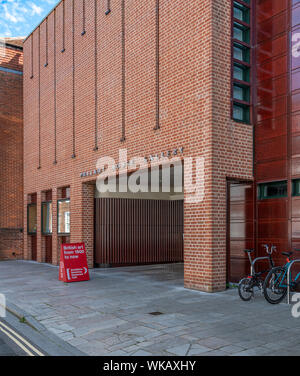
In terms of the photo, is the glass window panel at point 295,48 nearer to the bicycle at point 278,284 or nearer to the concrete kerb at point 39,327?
the bicycle at point 278,284

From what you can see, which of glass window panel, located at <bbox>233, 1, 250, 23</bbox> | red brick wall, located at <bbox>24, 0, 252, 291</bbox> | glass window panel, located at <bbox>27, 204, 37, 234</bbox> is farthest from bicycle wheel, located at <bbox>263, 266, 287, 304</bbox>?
glass window panel, located at <bbox>27, 204, 37, 234</bbox>

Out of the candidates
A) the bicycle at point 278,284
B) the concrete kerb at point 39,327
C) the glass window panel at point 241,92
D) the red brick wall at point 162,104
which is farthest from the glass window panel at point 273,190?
the concrete kerb at point 39,327

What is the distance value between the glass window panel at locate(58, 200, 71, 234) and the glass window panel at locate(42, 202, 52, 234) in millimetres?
1242

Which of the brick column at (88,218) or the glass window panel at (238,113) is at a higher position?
the glass window panel at (238,113)

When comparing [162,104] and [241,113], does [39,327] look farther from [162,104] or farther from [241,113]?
[241,113]

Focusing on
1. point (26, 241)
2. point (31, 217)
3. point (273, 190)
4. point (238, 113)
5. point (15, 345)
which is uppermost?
point (238, 113)

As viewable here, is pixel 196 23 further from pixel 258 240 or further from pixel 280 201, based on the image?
pixel 258 240

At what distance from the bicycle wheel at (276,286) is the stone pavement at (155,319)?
0.19 m

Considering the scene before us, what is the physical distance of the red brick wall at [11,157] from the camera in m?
22.2

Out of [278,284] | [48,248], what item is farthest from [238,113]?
[48,248]

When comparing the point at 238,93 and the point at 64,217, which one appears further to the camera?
the point at 64,217

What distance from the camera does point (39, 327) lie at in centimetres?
727

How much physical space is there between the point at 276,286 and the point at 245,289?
2.23 feet

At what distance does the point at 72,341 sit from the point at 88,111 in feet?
37.0
